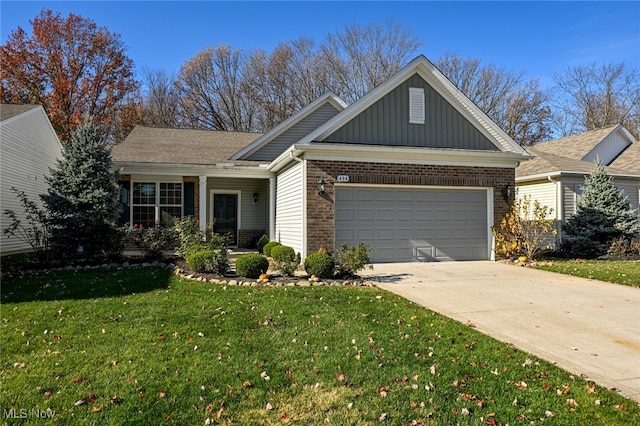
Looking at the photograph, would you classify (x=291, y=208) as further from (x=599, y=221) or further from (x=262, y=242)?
(x=599, y=221)

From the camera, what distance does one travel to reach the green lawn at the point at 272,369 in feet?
10.4

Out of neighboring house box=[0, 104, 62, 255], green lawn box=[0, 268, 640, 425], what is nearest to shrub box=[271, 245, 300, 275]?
green lawn box=[0, 268, 640, 425]

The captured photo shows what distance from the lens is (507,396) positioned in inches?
135

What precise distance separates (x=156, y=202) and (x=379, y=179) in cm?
808

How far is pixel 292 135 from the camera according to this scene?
16344 millimetres

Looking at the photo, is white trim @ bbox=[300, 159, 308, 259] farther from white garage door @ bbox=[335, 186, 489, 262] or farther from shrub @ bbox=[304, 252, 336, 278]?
shrub @ bbox=[304, 252, 336, 278]

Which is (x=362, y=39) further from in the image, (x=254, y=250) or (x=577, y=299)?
(x=577, y=299)

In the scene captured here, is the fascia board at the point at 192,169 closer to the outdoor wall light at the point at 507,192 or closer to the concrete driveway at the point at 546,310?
the concrete driveway at the point at 546,310

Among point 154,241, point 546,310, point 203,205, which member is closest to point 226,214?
point 203,205

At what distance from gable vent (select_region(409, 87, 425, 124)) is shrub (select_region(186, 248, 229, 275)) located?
6.66 m

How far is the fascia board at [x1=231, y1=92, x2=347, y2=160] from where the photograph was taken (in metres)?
15.6

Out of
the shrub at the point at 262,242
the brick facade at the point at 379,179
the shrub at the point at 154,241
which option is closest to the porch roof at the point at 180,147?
the shrub at the point at 262,242

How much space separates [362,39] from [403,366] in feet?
102

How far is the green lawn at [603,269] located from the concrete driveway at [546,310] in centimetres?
46
